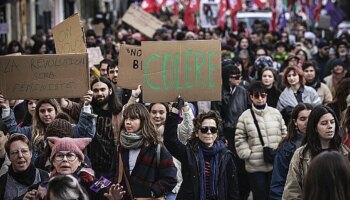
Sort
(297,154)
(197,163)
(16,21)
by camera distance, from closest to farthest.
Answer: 1. (297,154)
2. (197,163)
3. (16,21)

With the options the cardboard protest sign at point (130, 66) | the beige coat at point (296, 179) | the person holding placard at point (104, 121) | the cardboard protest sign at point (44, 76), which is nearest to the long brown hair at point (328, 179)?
the beige coat at point (296, 179)

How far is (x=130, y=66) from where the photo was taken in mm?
9484

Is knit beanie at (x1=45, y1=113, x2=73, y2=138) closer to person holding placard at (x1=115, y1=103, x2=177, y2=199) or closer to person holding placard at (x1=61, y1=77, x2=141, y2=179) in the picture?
person holding placard at (x1=115, y1=103, x2=177, y2=199)

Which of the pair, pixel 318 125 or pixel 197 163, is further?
pixel 197 163

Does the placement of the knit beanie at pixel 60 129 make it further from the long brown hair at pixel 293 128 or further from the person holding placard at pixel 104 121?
the long brown hair at pixel 293 128

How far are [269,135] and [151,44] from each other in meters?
1.99

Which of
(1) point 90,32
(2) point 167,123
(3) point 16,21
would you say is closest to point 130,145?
(2) point 167,123

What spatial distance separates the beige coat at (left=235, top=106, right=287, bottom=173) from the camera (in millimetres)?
9711

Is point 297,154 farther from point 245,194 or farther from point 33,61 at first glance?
point 245,194

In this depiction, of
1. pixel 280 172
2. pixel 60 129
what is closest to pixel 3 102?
pixel 60 129

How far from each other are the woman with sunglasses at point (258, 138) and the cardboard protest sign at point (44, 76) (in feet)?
6.64

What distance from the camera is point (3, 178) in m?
7.04

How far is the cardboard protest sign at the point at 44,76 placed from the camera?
8312mm

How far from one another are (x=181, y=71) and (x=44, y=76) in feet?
3.62
